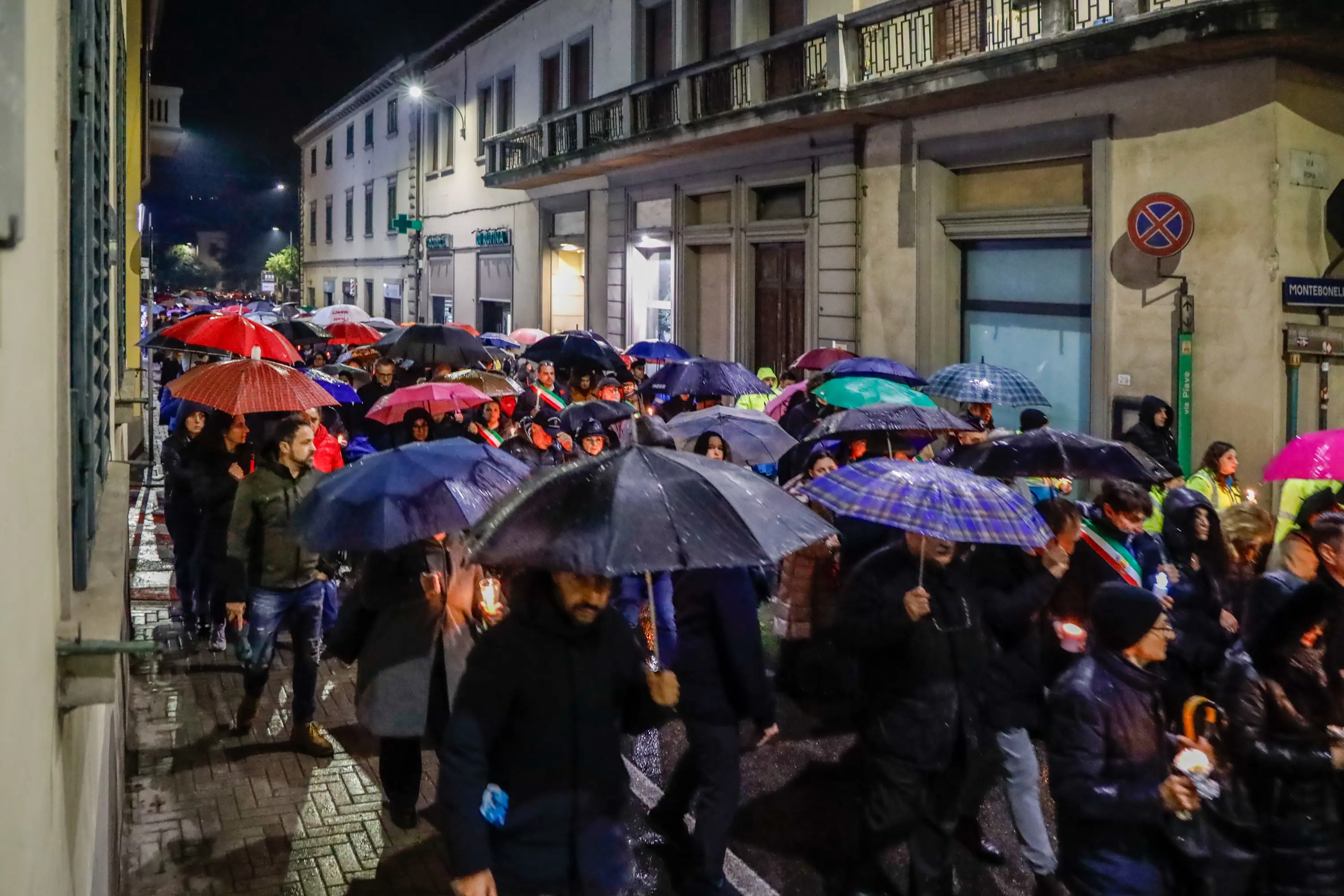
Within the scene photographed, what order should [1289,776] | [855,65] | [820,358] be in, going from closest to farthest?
[1289,776] → [820,358] → [855,65]

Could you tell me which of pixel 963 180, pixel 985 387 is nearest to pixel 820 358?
pixel 963 180

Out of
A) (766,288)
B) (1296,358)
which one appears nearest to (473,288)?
(766,288)

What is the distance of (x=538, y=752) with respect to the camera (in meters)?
3.71

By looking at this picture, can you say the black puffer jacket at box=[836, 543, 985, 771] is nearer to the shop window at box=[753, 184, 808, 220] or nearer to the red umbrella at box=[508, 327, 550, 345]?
the shop window at box=[753, 184, 808, 220]

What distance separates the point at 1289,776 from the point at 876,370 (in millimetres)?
7025

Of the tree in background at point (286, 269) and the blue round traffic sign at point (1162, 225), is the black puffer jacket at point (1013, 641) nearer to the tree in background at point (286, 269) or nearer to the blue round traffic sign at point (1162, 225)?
the blue round traffic sign at point (1162, 225)

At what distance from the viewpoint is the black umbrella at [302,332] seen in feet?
61.2

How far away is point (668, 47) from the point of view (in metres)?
22.2

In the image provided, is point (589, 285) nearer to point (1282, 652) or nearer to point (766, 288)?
point (766, 288)

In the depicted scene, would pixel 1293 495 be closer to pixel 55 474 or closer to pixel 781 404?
pixel 781 404

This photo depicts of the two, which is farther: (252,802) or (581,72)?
(581,72)

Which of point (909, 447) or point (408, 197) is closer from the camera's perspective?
point (909, 447)

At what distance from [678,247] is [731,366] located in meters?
10.7

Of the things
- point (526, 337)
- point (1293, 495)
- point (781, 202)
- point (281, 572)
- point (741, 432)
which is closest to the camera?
point (281, 572)
